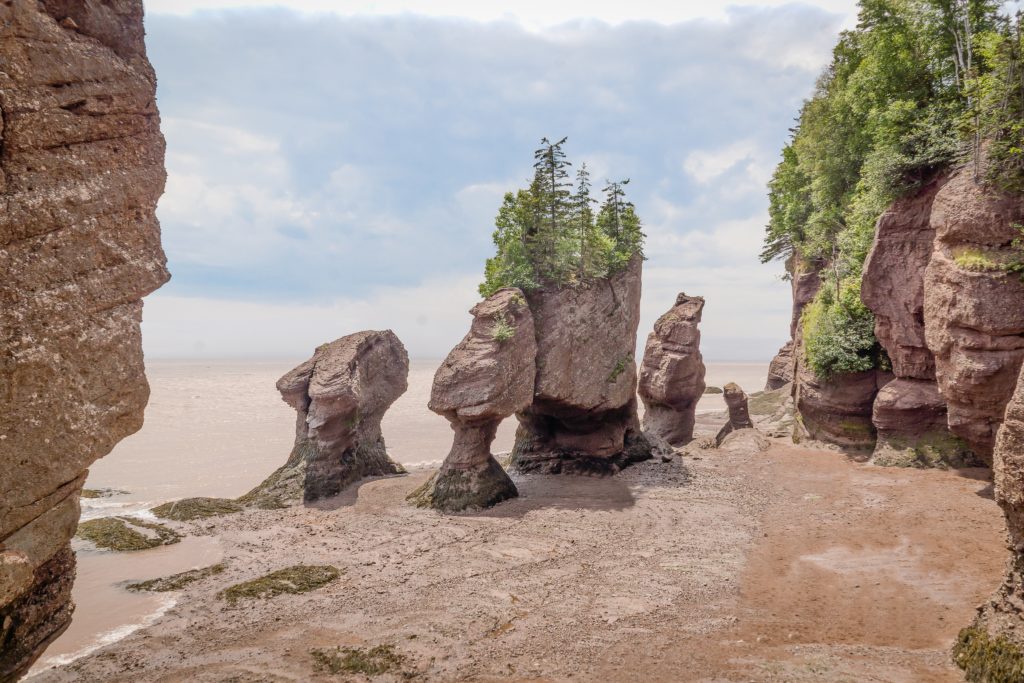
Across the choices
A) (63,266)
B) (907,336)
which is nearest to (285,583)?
(63,266)

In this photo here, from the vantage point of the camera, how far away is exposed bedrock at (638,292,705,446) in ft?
107

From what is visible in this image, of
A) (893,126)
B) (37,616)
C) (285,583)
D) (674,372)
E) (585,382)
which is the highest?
(893,126)

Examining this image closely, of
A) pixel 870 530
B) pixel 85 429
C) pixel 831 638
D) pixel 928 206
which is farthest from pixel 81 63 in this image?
pixel 928 206

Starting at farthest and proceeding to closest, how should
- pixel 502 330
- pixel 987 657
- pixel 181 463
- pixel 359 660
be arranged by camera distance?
pixel 181 463
pixel 502 330
pixel 359 660
pixel 987 657

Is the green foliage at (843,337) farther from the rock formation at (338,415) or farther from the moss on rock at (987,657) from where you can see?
the rock formation at (338,415)

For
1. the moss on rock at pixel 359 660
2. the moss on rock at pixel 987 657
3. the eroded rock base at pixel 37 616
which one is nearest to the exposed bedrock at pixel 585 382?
the moss on rock at pixel 359 660

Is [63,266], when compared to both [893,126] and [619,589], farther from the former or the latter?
[893,126]

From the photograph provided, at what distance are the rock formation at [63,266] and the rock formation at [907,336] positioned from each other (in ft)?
76.7

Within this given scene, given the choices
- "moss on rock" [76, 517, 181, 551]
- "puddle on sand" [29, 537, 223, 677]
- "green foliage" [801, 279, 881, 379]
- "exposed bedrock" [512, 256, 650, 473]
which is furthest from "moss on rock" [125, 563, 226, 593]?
"green foliage" [801, 279, 881, 379]

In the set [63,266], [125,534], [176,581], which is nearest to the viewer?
[63,266]

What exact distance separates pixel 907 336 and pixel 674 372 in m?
13.1

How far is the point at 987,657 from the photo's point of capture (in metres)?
8.68

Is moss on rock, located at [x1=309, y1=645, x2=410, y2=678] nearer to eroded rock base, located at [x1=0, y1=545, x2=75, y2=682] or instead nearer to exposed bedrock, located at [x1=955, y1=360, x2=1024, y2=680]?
eroded rock base, located at [x1=0, y1=545, x2=75, y2=682]

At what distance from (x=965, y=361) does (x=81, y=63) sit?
20939 mm
